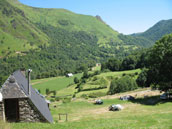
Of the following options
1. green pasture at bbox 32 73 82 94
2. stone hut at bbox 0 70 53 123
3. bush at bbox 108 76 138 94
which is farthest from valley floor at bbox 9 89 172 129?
green pasture at bbox 32 73 82 94

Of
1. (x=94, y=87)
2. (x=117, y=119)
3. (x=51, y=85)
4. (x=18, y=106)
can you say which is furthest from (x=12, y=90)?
(x=51, y=85)

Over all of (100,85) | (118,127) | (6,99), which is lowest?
(100,85)

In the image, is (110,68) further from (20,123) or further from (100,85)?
(20,123)

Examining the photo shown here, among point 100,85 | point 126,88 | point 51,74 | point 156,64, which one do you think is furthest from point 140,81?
point 51,74

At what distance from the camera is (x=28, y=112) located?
15172 millimetres

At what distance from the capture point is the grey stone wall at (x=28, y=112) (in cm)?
1505

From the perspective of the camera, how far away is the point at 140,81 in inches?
3120

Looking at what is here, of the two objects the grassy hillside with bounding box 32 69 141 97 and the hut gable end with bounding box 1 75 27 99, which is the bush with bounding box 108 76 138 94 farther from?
the hut gable end with bounding box 1 75 27 99

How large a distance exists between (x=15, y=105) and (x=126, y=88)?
2398 inches

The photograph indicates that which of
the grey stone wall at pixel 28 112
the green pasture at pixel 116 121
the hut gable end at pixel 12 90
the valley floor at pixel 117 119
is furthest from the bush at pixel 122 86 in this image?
the hut gable end at pixel 12 90

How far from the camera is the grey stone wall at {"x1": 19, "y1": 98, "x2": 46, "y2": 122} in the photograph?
15047 mm

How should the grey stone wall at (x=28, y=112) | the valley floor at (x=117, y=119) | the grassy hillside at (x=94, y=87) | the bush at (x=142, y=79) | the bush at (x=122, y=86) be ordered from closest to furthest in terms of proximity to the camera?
1. the valley floor at (x=117, y=119)
2. the grey stone wall at (x=28, y=112)
3. the bush at (x=122, y=86)
4. the bush at (x=142, y=79)
5. the grassy hillside at (x=94, y=87)

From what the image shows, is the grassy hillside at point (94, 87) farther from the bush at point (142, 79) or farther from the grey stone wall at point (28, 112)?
the grey stone wall at point (28, 112)

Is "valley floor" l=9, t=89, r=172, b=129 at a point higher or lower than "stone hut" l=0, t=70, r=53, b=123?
lower
